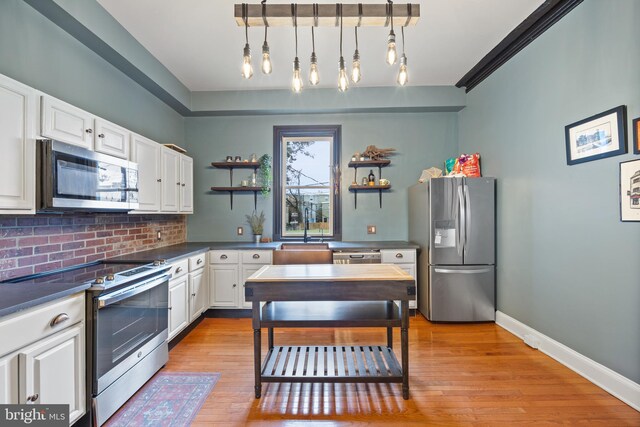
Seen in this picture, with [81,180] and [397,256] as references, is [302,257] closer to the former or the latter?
[397,256]

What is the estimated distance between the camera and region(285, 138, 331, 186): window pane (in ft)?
14.0

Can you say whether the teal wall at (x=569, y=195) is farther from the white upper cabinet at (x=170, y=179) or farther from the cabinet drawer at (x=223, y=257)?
the white upper cabinet at (x=170, y=179)

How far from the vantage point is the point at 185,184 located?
361 cm

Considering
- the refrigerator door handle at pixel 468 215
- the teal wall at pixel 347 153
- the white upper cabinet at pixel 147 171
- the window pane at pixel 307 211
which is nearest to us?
the white upper cabinet at pixel 147 171

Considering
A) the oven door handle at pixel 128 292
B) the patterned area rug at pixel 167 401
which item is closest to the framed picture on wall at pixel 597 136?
the patterned area rug at pixel 167 401

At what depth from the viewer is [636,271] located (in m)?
1.85

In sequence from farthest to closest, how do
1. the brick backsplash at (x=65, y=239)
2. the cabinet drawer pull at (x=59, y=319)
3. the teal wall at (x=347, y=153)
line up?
the teal wall at (x=347, y=153) < the brick backsplash at (x=65, y=239) < the cabinet drawer pull at (x=59, y=319)

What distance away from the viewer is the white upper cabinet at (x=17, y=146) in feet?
5.02

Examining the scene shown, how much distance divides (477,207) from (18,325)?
3.76 metres

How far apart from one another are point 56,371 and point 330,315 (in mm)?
1539

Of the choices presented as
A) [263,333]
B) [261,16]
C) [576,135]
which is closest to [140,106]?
[261,16]

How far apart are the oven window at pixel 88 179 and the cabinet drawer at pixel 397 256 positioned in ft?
9.03

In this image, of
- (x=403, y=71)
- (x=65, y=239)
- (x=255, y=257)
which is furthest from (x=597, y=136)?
(x=65, y=239)

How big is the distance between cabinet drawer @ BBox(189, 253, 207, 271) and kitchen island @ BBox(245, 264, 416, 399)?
1.23 meters
